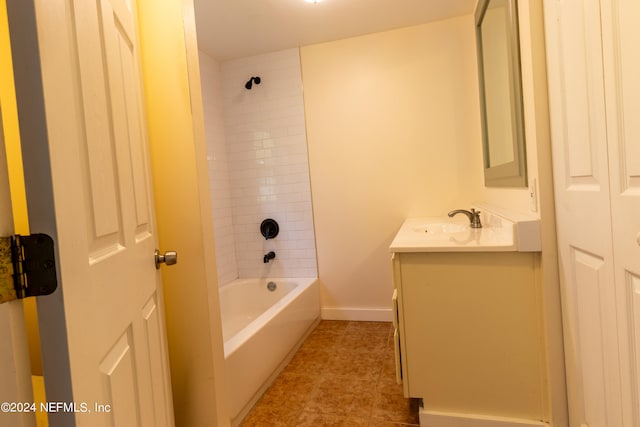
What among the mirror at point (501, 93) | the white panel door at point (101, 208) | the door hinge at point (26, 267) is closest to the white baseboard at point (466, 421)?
the mirror at point (501, 93)

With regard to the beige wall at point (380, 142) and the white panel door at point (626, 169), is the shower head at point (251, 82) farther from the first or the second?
the white panel door at point (626, 169)

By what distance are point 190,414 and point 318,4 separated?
8.14 feet

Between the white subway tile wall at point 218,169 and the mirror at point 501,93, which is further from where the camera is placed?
the white subway tile wall at point 218,169

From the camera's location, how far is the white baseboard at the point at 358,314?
2.89m

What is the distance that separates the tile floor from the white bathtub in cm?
10

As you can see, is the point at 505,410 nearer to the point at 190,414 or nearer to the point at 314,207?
the point at 190,414

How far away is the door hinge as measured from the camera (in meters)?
0.44

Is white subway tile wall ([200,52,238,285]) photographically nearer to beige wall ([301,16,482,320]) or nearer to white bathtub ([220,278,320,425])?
white bathtub ([220,278,320,425])

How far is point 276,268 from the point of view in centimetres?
311

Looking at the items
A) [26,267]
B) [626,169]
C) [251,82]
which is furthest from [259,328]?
[251,82]

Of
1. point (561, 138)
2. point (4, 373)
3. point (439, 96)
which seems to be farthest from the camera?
point (439, 96)

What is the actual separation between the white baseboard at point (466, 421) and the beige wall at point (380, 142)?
4.39 feet

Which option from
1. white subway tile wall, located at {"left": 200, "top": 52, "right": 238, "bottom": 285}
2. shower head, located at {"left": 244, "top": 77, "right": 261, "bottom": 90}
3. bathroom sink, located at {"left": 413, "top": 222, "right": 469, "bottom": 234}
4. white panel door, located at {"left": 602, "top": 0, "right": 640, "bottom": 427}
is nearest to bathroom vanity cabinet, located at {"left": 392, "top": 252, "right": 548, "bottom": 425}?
white panel door, located at {"left": 602, "top": 0, "right": 640, "bottom": 427}

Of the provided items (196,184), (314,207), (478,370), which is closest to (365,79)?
(314,207)
